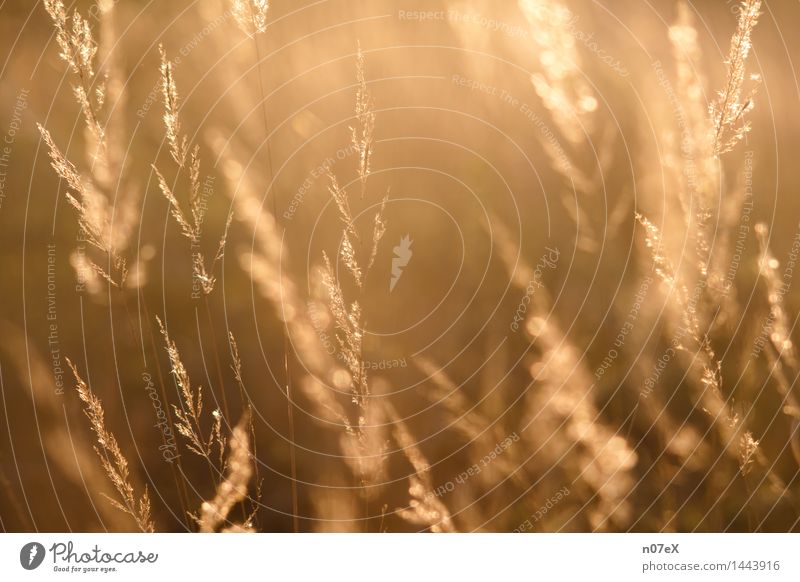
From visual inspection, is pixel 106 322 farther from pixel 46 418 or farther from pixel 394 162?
pixel 394 162

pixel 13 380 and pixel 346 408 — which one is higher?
pixel 13 380

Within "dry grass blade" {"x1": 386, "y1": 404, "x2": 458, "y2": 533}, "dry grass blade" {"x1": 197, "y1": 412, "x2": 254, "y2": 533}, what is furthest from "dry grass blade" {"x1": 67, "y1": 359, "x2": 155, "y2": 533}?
"dry grass blade" {"x1": 386, "y1": 404, "x2": 458, "y2": 533}

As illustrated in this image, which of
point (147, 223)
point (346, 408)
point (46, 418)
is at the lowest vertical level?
point (346, 408)

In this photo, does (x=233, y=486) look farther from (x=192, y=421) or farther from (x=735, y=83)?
(x=735, y=83)

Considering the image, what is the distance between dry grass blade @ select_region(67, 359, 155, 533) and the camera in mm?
1478

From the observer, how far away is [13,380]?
5.18ft

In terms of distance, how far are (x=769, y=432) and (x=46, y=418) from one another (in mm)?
1847

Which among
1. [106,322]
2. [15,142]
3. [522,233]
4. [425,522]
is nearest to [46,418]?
[106,322]

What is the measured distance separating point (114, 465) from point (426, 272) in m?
0.93
